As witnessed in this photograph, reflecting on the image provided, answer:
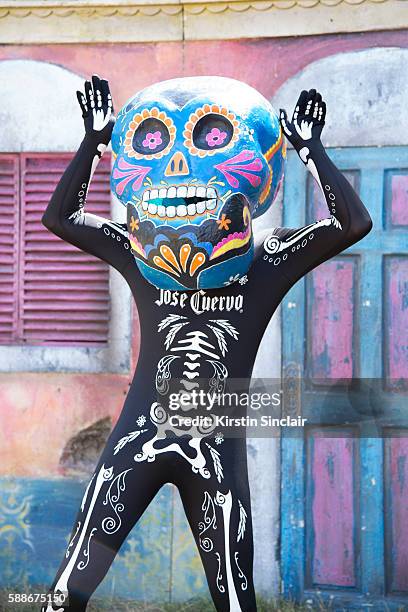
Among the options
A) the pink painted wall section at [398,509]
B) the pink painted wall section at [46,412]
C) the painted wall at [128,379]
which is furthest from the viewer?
the pink painted wall section at [46,412]

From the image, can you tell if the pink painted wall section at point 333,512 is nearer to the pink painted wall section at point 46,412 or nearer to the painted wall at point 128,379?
the painted wall at point 128,379

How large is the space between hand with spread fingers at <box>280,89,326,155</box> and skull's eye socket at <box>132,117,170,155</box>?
427 mm

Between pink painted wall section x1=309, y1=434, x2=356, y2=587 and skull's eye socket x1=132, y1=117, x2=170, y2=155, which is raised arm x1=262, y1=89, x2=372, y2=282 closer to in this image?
skull's eye socket x1=132, y1=117, x2=170, y2=155

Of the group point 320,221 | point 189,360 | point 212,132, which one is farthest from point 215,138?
point 189,360

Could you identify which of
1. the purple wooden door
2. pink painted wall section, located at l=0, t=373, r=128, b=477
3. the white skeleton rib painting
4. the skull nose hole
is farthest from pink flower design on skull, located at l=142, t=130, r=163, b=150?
pink painted wall section, located at l=0, t=373, r=128, b=477

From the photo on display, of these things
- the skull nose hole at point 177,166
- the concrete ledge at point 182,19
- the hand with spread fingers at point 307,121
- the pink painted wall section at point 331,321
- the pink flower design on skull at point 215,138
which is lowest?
the pink painted wall section at point 331,321

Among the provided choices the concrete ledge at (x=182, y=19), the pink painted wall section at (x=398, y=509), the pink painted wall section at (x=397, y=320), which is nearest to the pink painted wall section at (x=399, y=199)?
the pink painted wall section at (x=397, y=320)

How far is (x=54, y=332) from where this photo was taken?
5230 millimetres

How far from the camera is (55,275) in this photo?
525 cm

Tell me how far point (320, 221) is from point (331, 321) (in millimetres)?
1597

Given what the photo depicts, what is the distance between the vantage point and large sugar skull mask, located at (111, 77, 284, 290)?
10.4ft

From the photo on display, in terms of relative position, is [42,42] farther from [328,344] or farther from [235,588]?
[235,588]

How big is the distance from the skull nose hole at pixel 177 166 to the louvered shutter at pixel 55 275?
2.00 meters

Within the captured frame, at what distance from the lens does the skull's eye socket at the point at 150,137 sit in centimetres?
327
